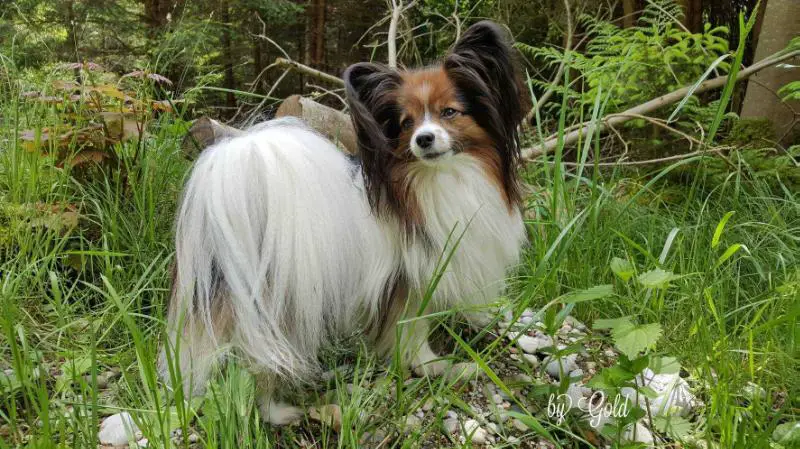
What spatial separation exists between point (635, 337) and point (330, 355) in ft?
3.38

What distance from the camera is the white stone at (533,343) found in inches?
90.8

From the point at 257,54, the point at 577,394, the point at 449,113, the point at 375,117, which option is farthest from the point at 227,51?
the point at 577,394

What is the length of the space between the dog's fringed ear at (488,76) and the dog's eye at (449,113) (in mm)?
59

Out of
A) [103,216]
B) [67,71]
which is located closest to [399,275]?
[103,216]

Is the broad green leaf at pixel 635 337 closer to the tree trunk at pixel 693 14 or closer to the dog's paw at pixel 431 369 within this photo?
the dog's paw at pixel 431 369

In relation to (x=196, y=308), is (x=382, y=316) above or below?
below

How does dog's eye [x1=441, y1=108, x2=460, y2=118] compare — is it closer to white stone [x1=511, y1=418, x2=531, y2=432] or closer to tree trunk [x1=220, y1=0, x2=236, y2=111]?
Answer: white stone [x1=511, y1=418, x2=531, y2=432]

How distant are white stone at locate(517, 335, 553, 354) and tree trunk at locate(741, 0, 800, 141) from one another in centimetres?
249

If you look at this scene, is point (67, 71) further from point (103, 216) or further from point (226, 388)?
point (226, 388)

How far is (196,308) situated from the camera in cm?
174

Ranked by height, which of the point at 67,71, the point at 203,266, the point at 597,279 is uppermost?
the point at 67,71

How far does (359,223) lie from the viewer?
6.72ft

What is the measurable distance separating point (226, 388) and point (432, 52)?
5581 mm

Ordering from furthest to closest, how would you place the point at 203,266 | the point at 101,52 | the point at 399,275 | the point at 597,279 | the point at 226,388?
the point at 101,52 → the point at 597,279 → the point at 399,275 → the point at 203,266 → the point at 226,388
